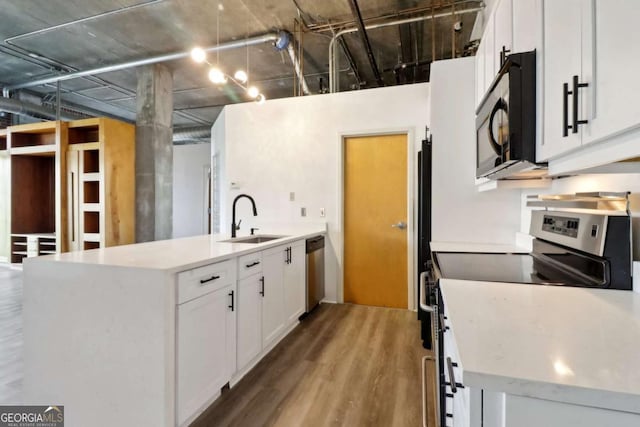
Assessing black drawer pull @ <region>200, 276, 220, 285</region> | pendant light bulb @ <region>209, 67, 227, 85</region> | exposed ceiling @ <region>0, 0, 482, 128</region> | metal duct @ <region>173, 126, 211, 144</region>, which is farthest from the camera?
metal duct @ <region>173, 126, 211, 144</region>

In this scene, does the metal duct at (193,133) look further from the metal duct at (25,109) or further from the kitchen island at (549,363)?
the kitchen island at (549,363)

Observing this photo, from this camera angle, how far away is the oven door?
1279 millimetres

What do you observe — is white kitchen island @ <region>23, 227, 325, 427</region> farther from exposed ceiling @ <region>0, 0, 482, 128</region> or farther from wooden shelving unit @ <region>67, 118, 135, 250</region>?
wooden shelving unit @ <region>67, 118, 135, 250</region>

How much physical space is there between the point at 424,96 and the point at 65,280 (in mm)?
3534

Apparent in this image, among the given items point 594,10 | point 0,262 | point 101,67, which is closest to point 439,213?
point 594,10

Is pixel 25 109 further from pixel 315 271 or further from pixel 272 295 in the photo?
pixel 272 295

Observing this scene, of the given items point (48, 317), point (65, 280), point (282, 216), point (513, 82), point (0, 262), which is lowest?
point (0, 262)

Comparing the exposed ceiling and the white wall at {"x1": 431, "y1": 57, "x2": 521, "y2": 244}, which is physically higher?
the exposed ceiling

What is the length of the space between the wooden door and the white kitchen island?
2.08 m

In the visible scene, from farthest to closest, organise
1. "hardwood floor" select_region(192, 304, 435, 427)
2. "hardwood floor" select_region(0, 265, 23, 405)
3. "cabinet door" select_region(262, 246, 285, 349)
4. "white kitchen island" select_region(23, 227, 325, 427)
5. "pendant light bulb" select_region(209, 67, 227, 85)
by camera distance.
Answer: "pendant light bulb" select_region(209, 67, 227, 85), "cabinet door" select_region(262, 246, 285, 349), "hardwood floor" select_region(0, 265, 23, 405), "hardwood floor" select_region(192, 304, 435, 427), "white kitchen island" select_region(23, 227, 325, 427)

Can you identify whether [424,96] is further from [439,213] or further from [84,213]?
[84,213]

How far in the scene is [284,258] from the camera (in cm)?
275

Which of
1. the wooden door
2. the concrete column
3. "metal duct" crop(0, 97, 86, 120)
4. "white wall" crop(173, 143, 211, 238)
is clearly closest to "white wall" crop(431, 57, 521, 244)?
the wooden door

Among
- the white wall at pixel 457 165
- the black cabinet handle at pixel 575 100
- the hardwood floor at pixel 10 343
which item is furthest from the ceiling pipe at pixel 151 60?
the black cabinet handle at pixel 575 100
